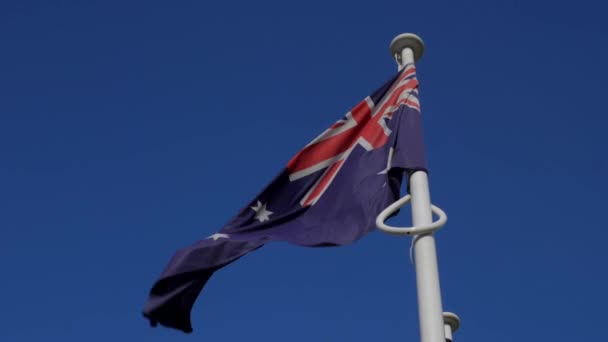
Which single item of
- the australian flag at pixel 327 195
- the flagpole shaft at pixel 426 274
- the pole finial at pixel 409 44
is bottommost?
the flagpole shaft at pixel 426 274

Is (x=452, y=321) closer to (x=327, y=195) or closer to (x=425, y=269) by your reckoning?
(x=327, y=195)

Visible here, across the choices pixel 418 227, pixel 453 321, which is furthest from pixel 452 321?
pixel 418 227

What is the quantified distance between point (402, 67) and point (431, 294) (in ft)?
12.2

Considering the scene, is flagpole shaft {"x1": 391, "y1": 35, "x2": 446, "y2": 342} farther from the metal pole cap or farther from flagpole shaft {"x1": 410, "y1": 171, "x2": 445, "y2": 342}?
the metal pole cap

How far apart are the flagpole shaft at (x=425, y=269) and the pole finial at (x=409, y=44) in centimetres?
209

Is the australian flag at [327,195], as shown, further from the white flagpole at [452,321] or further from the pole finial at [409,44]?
the white flagpole at [452,321]

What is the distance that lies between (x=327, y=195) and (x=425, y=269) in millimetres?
2424

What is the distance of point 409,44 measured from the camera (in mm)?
9812

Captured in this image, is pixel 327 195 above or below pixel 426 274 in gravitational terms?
above

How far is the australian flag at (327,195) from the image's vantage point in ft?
28.1

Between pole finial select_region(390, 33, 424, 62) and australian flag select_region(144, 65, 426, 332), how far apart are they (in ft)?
1.04

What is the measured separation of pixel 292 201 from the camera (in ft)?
31.4

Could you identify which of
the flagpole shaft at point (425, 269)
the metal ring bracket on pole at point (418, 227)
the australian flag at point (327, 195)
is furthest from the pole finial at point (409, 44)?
the metal ring bracket on pole at point (418, 227)

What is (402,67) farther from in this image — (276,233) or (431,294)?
(431,294)
